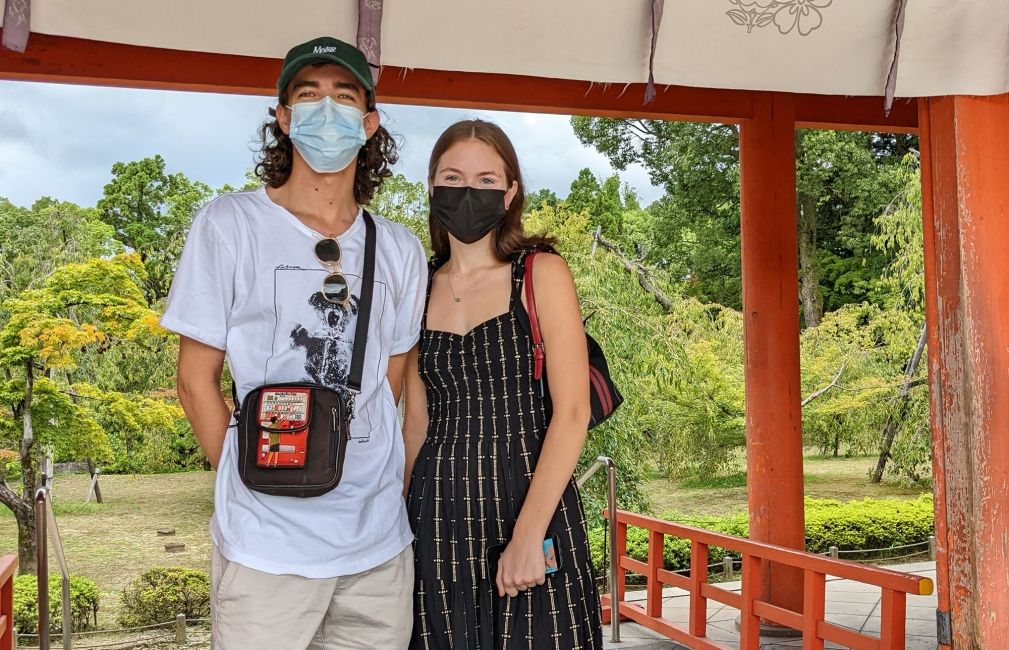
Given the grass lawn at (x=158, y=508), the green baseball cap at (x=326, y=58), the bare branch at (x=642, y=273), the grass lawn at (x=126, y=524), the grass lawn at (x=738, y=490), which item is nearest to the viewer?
the green baseball cap at (x=326, y=58)

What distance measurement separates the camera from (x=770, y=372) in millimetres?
4211

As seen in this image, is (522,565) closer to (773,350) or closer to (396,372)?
(396,372)

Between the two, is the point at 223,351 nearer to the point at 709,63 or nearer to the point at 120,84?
the point at 709,63

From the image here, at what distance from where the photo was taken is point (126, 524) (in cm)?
1181

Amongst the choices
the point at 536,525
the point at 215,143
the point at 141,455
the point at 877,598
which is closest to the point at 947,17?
the point at 536,525

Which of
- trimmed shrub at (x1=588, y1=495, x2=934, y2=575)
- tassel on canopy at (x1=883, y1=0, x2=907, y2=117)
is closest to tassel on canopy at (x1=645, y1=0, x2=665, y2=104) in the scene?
tassel on canopy at (x1=883, y1=0, x2=907, y2=117)

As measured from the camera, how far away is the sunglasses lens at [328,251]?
4.85 feet

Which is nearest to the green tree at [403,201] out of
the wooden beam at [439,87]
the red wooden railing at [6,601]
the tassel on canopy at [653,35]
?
the wooden beam at [439,87]

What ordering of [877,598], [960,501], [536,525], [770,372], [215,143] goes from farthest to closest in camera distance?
[215,143] < [877,598] < [770,372] < [960,501] < [536,525]

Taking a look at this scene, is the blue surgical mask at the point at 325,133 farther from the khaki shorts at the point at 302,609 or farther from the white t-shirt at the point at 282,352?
the khaki shorts at the point at 302,609

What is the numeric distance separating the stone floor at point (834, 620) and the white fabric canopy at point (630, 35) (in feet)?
7.49

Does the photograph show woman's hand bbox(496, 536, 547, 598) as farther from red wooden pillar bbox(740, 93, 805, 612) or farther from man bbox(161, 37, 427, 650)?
red wooden pillar bbox(740, 93, 805, 612)

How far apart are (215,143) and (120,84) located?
49.0 feet

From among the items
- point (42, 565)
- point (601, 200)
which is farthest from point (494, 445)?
point (601, 200)
